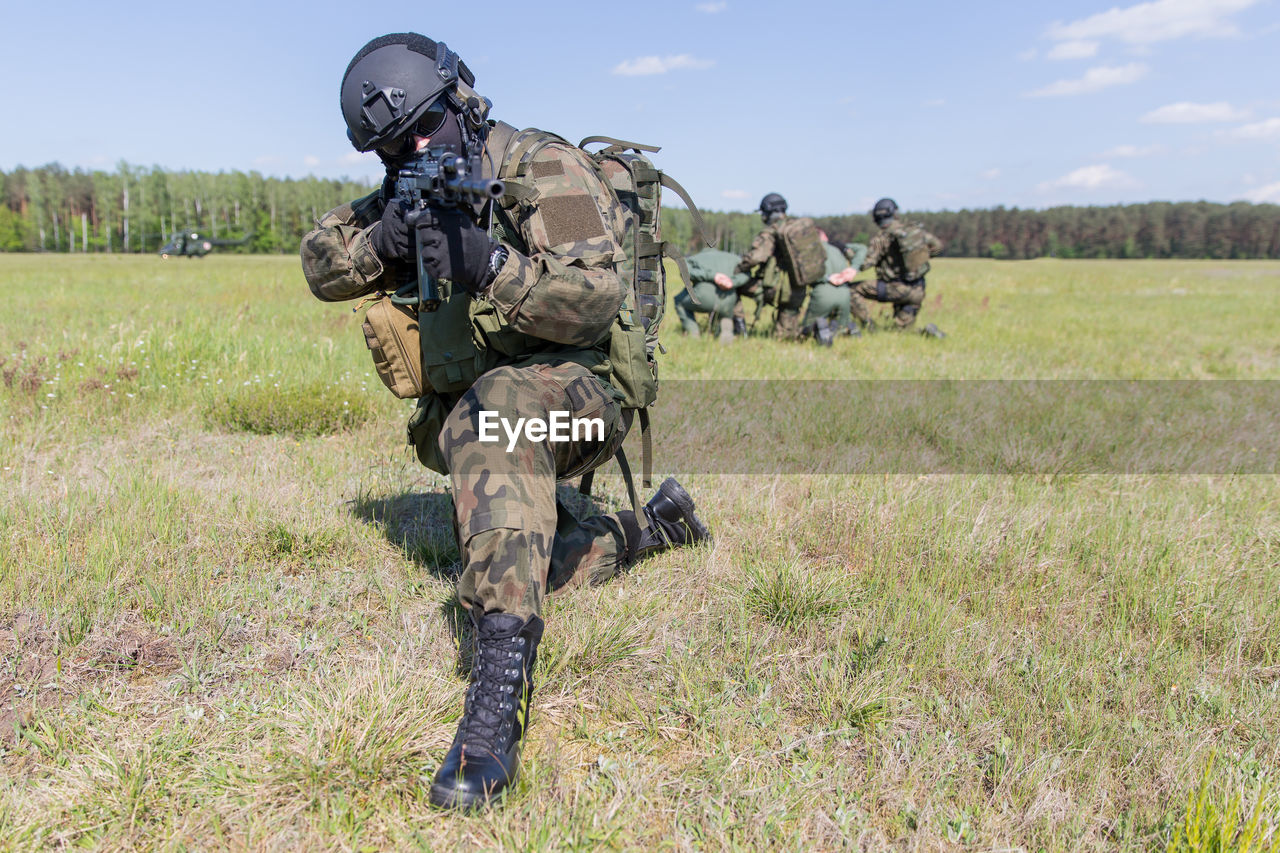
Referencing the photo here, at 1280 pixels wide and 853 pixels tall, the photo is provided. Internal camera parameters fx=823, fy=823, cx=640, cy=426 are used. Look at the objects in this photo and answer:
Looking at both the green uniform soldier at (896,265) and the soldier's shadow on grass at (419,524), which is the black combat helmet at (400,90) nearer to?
the soldier's shadow on grass at (419,524)

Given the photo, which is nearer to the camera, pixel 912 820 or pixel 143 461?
pixel 912 820

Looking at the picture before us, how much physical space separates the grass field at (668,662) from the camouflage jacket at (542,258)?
102cm

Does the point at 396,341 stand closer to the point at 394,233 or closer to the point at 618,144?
the point at 394,233

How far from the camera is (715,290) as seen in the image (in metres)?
10.7

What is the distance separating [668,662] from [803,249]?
8178 millimetres

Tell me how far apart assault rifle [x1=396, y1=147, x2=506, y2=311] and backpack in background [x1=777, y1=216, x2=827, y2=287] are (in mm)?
7939

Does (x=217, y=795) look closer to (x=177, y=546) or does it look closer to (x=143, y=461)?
(x=177, y=546)

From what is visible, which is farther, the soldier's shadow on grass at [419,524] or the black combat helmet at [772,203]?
the black combat helmet at [772,203]

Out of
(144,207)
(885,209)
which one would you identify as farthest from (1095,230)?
(144,207)

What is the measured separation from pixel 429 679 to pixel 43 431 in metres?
3.87

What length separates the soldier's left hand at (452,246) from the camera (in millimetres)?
2412

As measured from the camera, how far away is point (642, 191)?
3.07m

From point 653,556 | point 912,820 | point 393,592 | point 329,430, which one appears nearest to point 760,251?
point 329,430

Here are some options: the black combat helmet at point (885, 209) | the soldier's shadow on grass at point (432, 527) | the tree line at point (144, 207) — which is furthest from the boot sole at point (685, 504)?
the tree line at point (144, 207)
